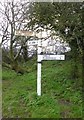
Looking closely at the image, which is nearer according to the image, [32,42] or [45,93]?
[45,93]

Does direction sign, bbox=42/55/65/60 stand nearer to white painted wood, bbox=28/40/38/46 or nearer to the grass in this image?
the grass

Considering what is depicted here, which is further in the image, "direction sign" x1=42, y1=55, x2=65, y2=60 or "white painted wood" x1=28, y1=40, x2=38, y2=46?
"white painted wood" x1=28, y1=40, x2=38, y2=46

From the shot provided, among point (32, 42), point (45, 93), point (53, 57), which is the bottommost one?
point (45, 93)

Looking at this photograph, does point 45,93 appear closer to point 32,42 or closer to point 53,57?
point 53,57

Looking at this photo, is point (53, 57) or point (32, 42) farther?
point (32, 42)

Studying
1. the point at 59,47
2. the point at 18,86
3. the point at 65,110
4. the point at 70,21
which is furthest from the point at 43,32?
the point at 65,110

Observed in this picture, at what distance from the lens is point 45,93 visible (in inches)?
122

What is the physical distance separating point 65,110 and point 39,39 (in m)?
1.04

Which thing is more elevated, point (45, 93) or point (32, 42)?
point (32, 42)

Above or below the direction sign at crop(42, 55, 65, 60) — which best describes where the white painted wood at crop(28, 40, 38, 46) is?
above

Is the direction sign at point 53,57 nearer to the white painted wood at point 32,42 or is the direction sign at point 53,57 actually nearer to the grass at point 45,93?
the grass at point 45,93

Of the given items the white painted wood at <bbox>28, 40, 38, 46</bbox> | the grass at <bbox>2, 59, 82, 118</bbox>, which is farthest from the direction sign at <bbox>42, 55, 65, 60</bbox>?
the white painted wood at <bbox>28, 40, 38, 46</bbox>

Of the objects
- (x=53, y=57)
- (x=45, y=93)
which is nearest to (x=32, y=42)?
(x=53, y=57)

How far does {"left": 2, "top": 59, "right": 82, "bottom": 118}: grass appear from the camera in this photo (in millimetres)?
2854
